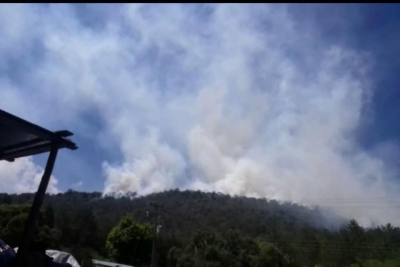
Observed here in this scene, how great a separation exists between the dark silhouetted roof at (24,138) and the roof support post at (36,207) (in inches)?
5.8

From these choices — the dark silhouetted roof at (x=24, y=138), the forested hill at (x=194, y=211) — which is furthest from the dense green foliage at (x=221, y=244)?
the dark silhouetted roof at (x=24, y=138)

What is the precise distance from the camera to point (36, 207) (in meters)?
5.36

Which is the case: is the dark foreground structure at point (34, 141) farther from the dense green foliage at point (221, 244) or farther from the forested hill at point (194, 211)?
the forested hill at point (194, 211)

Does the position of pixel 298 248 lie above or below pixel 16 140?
above

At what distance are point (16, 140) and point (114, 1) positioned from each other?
307cm

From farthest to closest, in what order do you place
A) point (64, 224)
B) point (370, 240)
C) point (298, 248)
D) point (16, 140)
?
point (298, 248), point (370, 240), point (64, 224), point (16, 140)

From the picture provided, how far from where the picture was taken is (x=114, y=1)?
401 centimetres

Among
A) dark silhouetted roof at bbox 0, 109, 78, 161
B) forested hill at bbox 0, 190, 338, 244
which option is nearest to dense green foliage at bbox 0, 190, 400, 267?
forested hill at bbox 0, 190, 338, 244

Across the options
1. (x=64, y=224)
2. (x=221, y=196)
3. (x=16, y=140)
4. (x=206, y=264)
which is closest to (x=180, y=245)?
(x=206, y=264)

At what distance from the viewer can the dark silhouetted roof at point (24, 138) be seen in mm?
4957

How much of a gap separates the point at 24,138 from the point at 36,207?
3.46ft

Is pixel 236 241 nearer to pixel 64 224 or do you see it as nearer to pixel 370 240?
pixel 370 240

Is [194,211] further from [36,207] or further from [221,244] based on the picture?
[36,207]

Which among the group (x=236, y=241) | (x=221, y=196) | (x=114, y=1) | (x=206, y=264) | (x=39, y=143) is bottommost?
(x=39, y=143)
